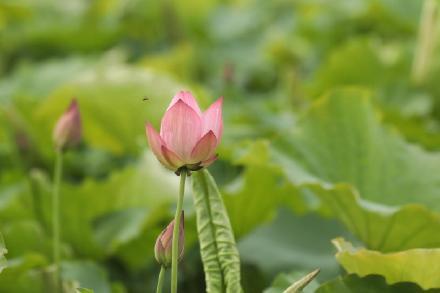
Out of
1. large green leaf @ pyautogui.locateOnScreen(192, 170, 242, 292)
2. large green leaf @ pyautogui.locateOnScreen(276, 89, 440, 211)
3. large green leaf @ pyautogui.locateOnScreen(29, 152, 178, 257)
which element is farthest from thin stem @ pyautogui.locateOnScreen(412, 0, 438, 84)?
large green leaf @ pyautogui.locateOnScreen(192, 170, 242, 292)

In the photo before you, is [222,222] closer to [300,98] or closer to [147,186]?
[147,186]

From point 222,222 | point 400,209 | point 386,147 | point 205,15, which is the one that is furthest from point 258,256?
point 205,15

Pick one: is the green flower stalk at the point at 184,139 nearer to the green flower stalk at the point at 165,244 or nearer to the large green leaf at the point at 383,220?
the green flower stalk at the point at 165,244

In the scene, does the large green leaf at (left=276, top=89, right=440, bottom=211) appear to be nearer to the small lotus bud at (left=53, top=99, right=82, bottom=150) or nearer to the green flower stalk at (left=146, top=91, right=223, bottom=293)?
the small lotus bud at (left=53, top=99, right=82, bottom=150)

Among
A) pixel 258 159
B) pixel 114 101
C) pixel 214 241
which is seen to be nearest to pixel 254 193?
pixel 258 159

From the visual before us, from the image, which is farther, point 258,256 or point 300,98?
point 300,98
